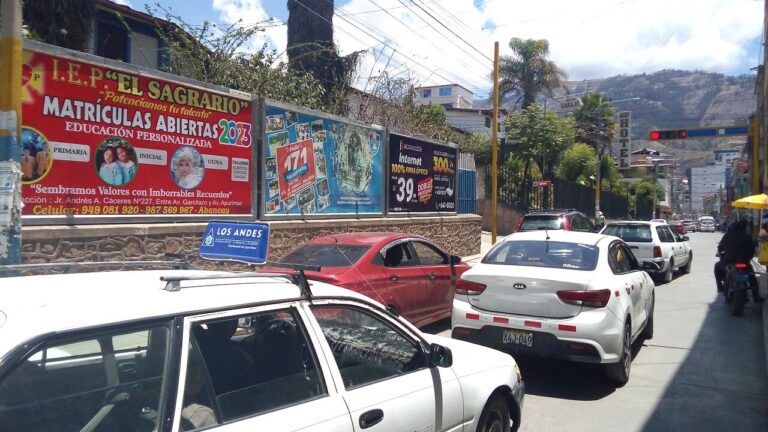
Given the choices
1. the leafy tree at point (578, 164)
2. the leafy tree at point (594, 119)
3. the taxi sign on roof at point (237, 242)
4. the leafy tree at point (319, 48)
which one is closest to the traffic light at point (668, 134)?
the leafy tree at point (578, 164)

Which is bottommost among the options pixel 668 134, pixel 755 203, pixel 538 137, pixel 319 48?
pixel 755 203

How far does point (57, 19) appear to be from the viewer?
10312 mm

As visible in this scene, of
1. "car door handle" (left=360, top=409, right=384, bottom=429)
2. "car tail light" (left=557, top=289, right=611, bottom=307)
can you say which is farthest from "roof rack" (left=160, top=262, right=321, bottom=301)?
"car tail light" (left=557, top=289, right=611, bottom=307)

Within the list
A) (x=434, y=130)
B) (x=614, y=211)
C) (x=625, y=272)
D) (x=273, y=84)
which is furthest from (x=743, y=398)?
(x=614, y=211)

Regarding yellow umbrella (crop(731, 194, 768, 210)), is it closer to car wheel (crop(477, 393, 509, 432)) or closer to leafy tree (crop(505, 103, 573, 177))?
car wheel (crop(477, 393, 509, 432))

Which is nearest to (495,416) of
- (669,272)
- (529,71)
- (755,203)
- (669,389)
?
(669,389)

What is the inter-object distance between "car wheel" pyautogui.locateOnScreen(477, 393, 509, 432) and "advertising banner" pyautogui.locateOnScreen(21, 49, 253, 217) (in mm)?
6318

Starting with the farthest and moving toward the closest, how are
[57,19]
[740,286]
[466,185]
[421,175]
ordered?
[466,185]
[421,175]
[740,286]
[57,19]

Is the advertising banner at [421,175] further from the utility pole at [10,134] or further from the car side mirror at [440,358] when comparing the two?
the car side mirror at [440,358]

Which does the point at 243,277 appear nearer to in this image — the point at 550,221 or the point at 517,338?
the point at 517,338

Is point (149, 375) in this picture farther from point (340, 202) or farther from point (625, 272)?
point (340, 202)

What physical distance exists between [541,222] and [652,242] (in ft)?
9.22

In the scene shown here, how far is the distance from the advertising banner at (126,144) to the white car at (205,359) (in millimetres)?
5800

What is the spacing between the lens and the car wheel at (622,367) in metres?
6.48
